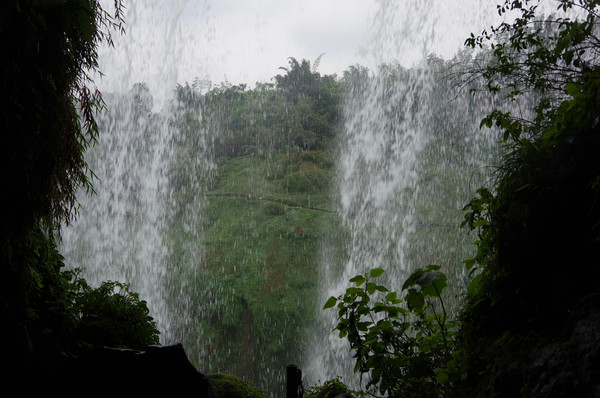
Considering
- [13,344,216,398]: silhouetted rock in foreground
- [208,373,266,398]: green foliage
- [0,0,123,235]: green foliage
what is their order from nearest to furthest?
[0,0,123,235]: green foliage
[13,344,216,398]: silhouetted rock in foreground
[208,373,266,398]: green foliage

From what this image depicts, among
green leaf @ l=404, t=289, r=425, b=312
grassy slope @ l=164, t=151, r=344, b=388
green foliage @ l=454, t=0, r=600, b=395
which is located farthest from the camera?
grassy slope @ l=164, t=151, r=344, b=388

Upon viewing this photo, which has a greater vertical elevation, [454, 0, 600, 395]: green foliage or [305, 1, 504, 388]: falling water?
[305, 1, 504, 388]: falling water

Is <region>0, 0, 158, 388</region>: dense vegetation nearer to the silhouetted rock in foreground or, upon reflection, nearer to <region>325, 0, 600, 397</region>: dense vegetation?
the silhouetted rock in foreground

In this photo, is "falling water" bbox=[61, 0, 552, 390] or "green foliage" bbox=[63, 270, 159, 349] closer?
"green foliage" bbox=[63, 270, 159, 349]

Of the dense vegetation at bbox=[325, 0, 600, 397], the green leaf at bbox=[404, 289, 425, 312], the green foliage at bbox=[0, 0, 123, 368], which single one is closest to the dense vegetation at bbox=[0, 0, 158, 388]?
the green foliage at bbox=[0, 0, 123, 368]

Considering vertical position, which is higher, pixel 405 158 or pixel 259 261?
pixel 405 158

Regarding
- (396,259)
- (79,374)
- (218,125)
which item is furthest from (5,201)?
(218,125)

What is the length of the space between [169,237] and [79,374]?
12.1m

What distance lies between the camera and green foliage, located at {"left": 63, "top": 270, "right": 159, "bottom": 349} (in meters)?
2.48

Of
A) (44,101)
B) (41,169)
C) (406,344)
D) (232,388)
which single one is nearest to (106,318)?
(41,169)

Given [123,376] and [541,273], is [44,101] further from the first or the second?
[541,273]

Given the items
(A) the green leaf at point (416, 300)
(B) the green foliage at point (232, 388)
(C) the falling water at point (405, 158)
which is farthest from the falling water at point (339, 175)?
(A) the green leaf at point (416, 300)

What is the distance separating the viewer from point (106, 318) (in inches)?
103

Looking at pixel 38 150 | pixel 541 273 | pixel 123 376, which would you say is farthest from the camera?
pixel 123 376
